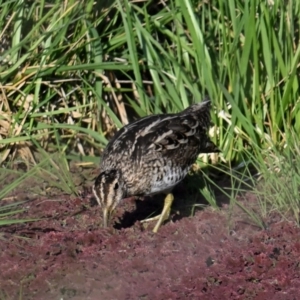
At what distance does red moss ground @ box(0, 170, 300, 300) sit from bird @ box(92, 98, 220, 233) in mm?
275

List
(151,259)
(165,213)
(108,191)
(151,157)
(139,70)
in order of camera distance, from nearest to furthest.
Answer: (151,259), (108,191), (151,157), (165,213), (139,70)

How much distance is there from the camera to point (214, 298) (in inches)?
242

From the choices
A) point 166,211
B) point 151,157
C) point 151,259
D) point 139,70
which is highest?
point 139,70

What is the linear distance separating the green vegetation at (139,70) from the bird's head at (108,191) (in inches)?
38.9

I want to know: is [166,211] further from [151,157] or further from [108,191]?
[108,191]

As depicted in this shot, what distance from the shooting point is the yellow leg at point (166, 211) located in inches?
291

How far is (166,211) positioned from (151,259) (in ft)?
3.05

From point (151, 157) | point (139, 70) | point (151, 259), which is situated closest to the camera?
point (151, 259)

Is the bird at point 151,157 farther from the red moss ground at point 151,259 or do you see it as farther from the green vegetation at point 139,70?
the green vegetation at point 139,70

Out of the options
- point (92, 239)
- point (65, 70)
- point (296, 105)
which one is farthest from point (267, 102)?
point (92, 239)

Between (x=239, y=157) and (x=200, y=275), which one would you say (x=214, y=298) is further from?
(x=239, y=157)

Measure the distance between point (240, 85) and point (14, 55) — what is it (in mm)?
2014

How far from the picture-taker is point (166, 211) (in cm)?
761

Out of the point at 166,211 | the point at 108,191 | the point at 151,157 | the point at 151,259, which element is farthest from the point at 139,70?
the point at 151,259
